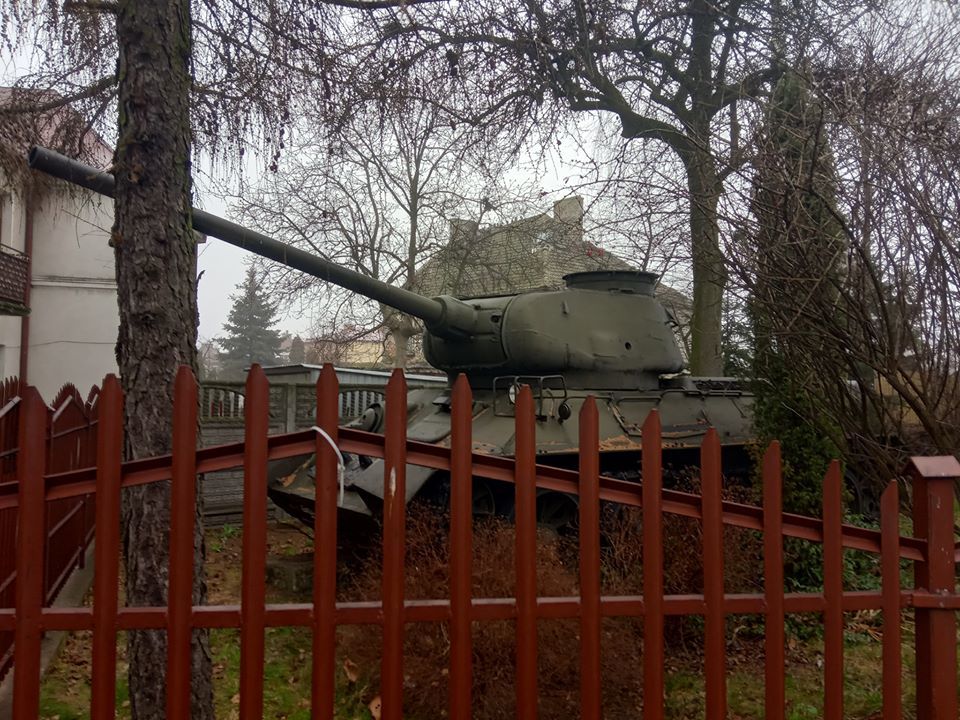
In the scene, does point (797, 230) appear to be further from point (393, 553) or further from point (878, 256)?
point (393, 553)

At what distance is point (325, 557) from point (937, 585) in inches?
78.1

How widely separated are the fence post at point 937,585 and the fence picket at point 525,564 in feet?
4.27

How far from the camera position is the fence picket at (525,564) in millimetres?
2400

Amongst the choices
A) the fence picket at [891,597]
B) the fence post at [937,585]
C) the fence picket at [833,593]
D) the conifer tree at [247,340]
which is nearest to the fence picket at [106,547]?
the fence picket at [833,593]

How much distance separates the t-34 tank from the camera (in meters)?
6.55

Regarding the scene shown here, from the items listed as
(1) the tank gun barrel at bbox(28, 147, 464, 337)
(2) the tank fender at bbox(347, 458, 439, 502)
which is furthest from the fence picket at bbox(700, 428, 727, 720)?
(2) the tank fender at bbox(347, 458, 439, 502)

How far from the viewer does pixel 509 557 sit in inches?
179

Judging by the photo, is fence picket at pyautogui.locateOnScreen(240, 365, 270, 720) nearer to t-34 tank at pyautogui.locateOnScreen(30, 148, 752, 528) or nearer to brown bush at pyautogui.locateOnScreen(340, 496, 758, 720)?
brown bush at pyautogui.locateOnScreen(340, 496, 758, 720)

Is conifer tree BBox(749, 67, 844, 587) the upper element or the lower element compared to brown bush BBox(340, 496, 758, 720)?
upper

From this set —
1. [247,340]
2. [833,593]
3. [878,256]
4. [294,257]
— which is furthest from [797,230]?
[247,340]

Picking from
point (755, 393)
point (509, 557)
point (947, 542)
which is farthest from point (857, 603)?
point (755, 393)

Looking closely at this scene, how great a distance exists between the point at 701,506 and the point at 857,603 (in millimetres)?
632

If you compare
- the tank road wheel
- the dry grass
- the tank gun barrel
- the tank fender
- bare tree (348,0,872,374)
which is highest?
bare tree (348,0,872,374)

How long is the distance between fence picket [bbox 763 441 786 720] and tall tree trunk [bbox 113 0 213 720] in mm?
2029
